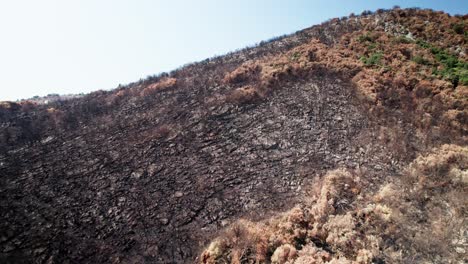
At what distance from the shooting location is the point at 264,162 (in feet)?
52.7

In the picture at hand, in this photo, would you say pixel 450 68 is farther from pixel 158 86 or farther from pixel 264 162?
pixel 158 86

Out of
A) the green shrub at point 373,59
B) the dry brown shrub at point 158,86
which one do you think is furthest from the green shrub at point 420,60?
the dry brown shrub at point 158,86

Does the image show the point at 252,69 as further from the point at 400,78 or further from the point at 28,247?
the point at 28,247

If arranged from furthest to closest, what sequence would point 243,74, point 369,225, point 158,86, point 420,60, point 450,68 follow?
1. point 158,86
2. point 243,74
3. point 420,60
4. point 450,68
5. point 369,225

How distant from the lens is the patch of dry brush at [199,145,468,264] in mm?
9742

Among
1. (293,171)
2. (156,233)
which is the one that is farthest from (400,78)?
(156,233)

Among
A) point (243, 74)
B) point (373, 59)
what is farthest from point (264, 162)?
point (373, 59)

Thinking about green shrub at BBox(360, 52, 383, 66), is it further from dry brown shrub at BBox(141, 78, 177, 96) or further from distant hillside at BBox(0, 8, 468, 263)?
dry brown shrub at BBox(141, 78, 177, 96)

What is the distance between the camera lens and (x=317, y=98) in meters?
20.2

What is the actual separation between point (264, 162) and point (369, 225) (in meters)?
6.40

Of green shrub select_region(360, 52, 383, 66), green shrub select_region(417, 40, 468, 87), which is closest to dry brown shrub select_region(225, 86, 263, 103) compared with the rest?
green shrub select_region(360, 52, 383, 66)

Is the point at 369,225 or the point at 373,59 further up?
the point at 373,59

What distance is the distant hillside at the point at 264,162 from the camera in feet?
36.6

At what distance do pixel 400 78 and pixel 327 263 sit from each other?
14.8m
